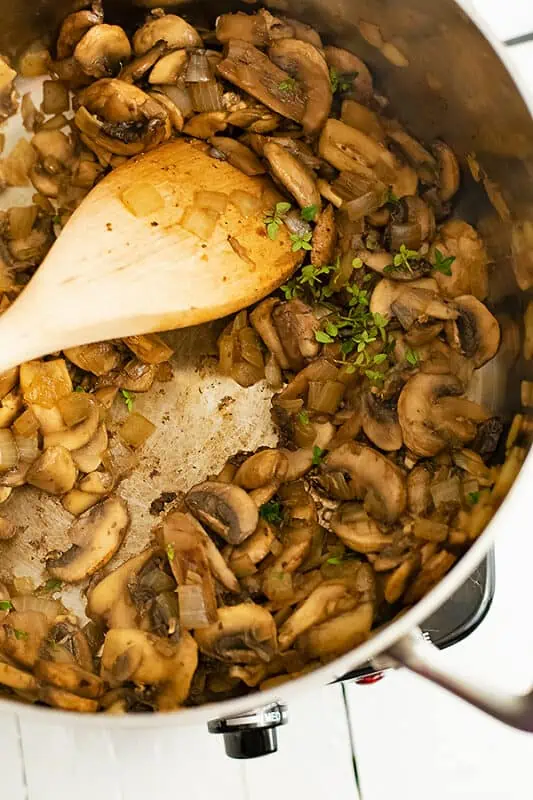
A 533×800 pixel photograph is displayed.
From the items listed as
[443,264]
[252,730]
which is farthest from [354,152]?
[252,730]

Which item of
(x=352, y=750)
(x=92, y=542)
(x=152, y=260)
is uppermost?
(x=152, y=260)

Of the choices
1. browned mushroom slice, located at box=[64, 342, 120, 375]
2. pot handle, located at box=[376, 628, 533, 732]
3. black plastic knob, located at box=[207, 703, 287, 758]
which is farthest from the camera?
browned mushroom slice, located at box=[64, 342, 120, 375]

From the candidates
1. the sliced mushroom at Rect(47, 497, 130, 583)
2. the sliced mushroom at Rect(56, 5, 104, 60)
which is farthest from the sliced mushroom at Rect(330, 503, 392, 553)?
the sliced mushroom at Rect(56, 5, 104, 60)

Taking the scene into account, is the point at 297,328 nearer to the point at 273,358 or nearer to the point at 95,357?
the point at 273,358

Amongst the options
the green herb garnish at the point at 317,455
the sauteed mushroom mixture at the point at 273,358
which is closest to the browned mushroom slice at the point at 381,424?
the sauteed mushroom mixture at the point at 273,358

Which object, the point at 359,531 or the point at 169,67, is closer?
the point at 359,531

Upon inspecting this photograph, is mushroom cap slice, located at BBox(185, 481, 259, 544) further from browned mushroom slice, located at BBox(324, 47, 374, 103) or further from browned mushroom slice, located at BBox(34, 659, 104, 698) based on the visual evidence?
browned mushroom slice, located at BBox(324, 47, 374, 103)

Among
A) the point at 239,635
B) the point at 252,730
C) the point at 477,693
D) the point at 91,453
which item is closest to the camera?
the point at 477,693
